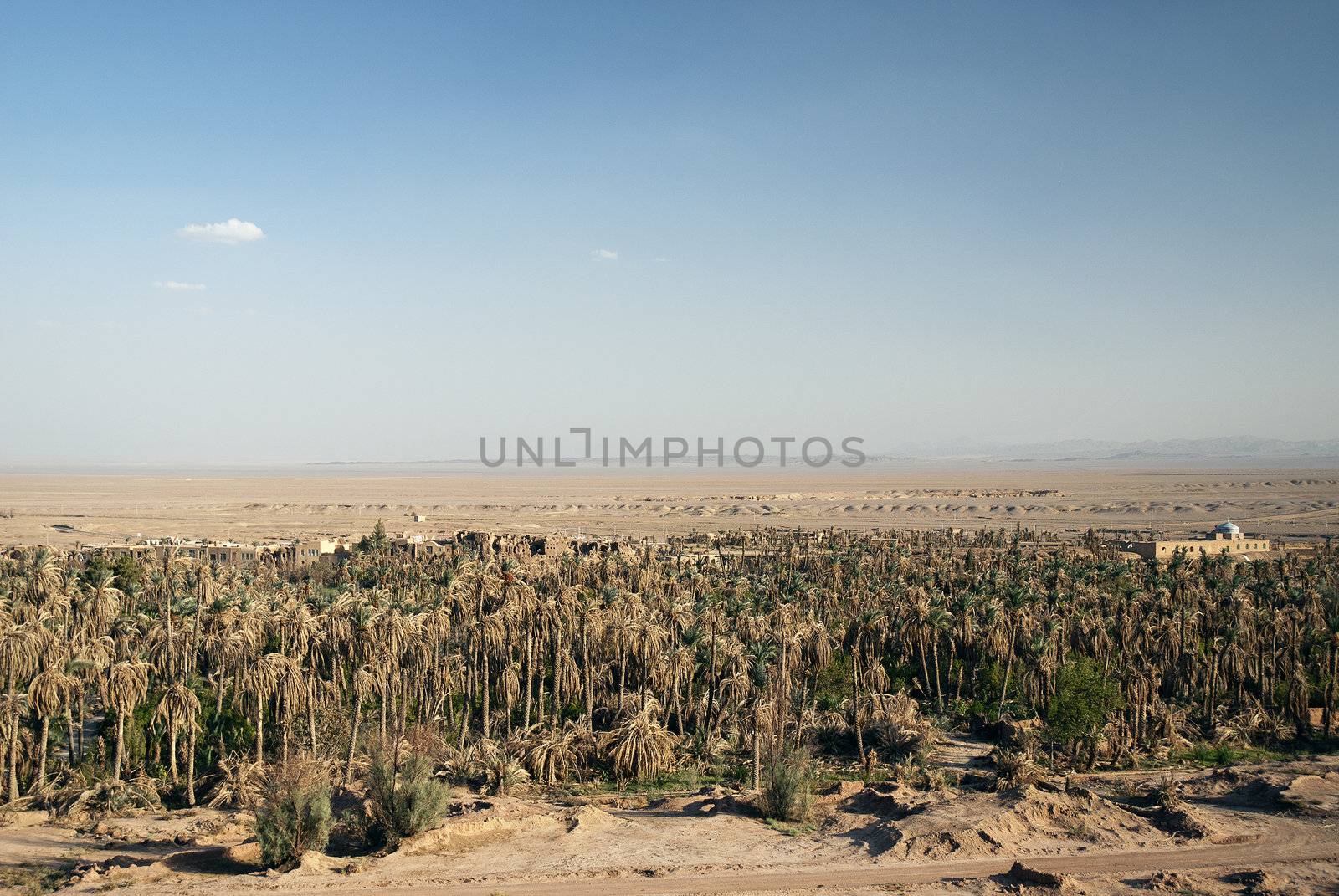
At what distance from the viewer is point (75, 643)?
119 ft

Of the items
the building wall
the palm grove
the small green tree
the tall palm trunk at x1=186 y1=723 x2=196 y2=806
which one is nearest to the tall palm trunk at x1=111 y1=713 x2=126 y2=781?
the palm grove

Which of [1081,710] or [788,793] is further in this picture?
[1081,710]

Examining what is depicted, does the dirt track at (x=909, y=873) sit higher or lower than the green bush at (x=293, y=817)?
lower

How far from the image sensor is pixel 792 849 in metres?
26.6

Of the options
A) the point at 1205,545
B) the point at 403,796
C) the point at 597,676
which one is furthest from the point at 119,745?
the point at 1205,545

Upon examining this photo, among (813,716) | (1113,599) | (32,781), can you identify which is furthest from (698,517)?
(32,781)

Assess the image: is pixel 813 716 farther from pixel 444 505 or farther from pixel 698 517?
pixel 444 505

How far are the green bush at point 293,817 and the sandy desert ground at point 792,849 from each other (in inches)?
27.9

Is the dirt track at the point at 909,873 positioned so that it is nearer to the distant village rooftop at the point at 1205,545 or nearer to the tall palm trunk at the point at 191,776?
the tall palm trunk at the point at 191,776

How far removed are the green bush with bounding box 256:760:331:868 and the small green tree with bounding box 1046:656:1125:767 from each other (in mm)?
26474

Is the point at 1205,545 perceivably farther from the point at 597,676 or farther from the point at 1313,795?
the point at 597,676

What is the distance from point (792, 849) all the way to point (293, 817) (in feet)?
41.5

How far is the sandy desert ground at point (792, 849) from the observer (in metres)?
23.8

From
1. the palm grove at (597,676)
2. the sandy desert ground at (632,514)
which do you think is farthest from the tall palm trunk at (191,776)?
the sandy desert ground at (632,514)
